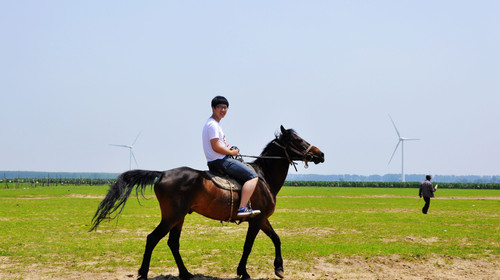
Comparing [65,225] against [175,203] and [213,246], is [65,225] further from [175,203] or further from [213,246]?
[175,203]

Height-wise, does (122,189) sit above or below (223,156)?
below

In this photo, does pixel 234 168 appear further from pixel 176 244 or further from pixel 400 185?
pixel 400 185

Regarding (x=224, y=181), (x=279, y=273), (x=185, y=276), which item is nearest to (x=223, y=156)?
(x=224, y=181)

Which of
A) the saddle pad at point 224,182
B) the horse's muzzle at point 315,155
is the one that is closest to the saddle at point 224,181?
the saddle pad at point 224,182

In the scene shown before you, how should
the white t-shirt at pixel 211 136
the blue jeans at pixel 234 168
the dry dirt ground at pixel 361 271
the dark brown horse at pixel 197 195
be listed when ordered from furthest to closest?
1. the dry dirt ground at pixel 361 271
2. the blue jeans at pixel 234 168
3. the white t-shirt at pixel 211 136
4. the dark brown horse at pixel 197 195

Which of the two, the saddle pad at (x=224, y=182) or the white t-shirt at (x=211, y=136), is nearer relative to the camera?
the white t-shirt at (x=211, y=136)

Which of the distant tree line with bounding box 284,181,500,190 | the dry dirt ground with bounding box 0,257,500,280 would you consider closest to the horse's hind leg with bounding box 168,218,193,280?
the dry dirt ground with bounding box 0,257,500,280

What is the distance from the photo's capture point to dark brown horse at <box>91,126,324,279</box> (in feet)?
26.3

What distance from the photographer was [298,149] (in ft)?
30.3

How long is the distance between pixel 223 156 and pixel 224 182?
50cm

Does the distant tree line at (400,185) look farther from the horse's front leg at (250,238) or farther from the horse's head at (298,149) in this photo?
the horse's front leg at (250,238)

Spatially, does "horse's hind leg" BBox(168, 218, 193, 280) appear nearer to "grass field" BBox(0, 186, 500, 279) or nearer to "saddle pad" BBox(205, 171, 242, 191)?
"grass field" BBox(0, 186, 500, 279)

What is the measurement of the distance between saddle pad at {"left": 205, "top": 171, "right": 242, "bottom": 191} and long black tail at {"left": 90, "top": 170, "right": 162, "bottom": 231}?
0.96 metres

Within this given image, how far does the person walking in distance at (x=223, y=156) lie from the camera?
8312mm
